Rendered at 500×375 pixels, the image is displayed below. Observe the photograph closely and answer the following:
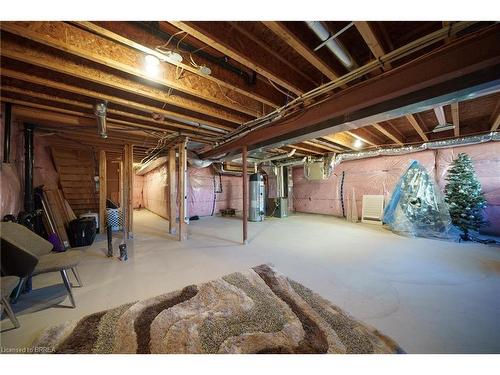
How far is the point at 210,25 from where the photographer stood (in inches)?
52.9

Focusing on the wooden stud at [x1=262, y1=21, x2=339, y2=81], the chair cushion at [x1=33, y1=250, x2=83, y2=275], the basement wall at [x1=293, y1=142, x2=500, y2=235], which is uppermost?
the wooden stud at [x1=262, y1=21, x2=339, y2=81]

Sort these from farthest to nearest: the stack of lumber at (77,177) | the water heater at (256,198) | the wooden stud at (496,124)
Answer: the water heater at (256,198)
the stack of lumber at (77,177)
the wooden stud at (496,124)

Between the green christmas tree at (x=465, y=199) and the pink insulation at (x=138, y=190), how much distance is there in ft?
36.1

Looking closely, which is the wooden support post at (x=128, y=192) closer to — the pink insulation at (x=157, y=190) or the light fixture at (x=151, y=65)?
the pink insulation at (x=157, y=190)

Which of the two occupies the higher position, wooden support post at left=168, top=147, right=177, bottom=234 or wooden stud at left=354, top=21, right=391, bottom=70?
wooden stud at left=354, top=21, right=391, bottom=70

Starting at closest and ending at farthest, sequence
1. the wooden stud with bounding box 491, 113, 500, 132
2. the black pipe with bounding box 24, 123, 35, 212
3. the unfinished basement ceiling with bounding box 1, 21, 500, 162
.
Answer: the unfinished basement ceiling with bounding box 1, 21, 500, 162
the black pipe with bounding box 24, 123, 35, 212
the wooden stud with bounding box 491, 113, 500, 132

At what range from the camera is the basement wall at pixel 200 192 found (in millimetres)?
6270

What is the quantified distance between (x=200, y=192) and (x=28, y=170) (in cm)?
413

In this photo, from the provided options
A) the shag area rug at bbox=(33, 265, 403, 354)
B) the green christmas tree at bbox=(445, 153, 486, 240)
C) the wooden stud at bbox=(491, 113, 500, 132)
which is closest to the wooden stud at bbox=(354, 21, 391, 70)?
the shag area rug at bbox=(33, 265, 403, 354)

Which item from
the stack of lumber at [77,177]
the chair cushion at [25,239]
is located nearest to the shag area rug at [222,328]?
the chair cushion at [25,239]

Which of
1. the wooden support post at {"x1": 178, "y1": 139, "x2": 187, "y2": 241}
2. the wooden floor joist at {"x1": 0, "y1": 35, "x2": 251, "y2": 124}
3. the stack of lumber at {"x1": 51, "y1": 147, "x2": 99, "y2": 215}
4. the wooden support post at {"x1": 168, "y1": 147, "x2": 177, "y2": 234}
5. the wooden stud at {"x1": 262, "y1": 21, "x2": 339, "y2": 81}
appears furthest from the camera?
the stack of lumber at {"x1": 51, "y1": 147, "x2": 99, "y2": 215}

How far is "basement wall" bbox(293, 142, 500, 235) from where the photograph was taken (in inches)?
144

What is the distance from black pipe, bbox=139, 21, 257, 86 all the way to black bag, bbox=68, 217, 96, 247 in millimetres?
3335

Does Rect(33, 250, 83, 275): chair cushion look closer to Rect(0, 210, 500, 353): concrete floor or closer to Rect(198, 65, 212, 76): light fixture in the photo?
Rect(0, 210, 500, 353): concrete floor
